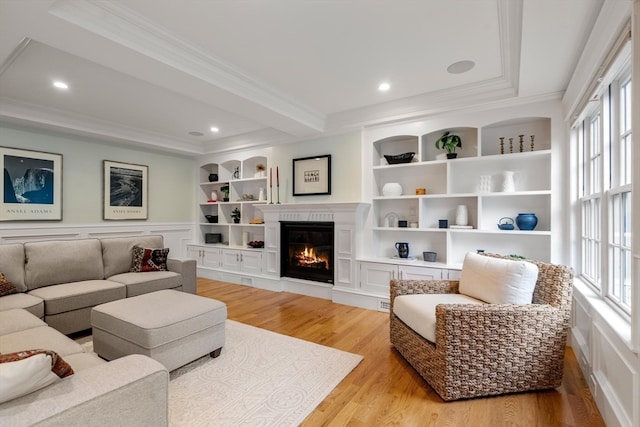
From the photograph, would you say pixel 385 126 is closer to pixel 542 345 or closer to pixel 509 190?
pixel 509 190

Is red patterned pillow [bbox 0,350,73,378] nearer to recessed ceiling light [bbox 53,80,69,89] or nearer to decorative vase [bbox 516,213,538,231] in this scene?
recessed ceiling light [bbox 53,80,69,89]

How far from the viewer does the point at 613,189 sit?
1.96 meters

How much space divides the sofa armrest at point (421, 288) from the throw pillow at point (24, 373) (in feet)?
7.63

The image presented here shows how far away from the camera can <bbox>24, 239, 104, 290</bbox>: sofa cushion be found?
3070 millimetres

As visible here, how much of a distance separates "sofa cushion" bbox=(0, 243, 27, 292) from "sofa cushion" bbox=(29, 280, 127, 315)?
0.16 metres

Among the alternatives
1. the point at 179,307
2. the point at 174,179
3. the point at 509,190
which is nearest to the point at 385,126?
the point at 509,190

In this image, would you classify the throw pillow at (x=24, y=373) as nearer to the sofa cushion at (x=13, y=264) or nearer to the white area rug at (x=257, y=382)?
the white area rug at (x=257, y=382)

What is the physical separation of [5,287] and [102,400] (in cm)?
267

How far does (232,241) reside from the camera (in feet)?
18.7

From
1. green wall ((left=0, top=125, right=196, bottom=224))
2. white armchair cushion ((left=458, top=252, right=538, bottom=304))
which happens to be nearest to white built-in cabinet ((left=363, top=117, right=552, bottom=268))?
white armchair cushion ((left=458, top=252, right=538, bottom=304))

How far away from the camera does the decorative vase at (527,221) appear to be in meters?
3.16

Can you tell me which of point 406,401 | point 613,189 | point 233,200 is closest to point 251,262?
point 233,200

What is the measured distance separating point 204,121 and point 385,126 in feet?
8.80

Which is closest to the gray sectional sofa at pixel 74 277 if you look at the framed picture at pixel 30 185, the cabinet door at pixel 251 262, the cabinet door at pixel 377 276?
the cabinet door at pixel 251 262
